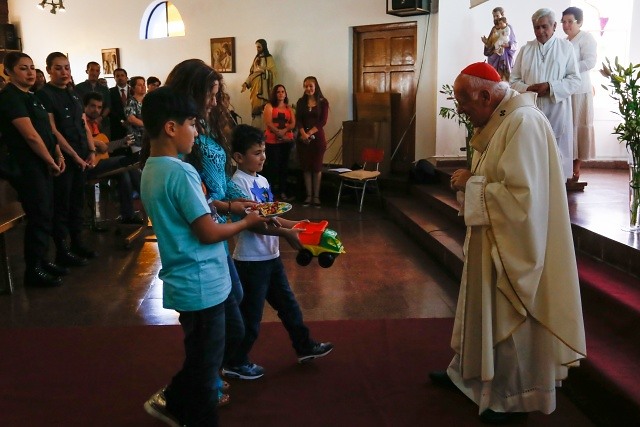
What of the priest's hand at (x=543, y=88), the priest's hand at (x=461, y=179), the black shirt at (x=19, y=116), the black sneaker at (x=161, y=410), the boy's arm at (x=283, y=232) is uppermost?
the priest's hand at (x=543, y=88)

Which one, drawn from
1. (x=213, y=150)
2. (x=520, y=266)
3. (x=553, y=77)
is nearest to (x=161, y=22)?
(x=553, y=77)

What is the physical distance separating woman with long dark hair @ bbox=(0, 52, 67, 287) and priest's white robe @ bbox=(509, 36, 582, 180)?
3756mm

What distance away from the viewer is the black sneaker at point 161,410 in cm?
230

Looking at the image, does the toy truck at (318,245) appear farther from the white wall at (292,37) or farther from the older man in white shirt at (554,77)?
the white wall at (292,37)

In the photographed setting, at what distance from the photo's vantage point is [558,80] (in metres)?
5.09

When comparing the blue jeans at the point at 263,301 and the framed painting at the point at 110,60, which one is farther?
the framed painting at the point at 110,60

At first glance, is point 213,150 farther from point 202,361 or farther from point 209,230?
point 202,361

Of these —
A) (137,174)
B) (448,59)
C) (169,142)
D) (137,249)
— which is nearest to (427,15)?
(448,59)

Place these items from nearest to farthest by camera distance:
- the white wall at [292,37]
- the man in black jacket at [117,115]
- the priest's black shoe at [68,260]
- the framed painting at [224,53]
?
the priest's black shoe at [68,260], the white wall at [292,37], the man in black jacket at [117,115], the framed painting at [224,53]

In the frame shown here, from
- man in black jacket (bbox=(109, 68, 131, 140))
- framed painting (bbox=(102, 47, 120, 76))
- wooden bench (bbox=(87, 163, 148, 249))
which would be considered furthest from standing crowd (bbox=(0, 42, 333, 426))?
framed painting (bbox=(102, 47, 120, 76))

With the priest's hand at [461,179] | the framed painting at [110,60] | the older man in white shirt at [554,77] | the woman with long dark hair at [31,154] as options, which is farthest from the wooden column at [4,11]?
the priest's hand at [461,179]

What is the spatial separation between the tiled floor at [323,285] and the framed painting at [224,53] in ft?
16.1

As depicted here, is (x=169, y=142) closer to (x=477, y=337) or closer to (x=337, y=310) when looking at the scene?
(x=477, y=337)

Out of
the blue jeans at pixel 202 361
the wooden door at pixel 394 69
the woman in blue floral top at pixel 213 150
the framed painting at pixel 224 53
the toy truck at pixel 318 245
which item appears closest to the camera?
the blue jeans at pixel 202 361
